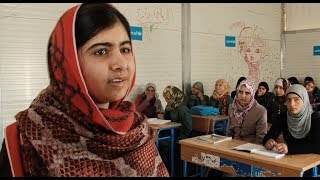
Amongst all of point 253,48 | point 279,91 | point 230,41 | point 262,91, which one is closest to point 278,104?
point 279,91

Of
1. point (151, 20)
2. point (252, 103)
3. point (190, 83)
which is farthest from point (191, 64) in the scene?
point (252, 103)

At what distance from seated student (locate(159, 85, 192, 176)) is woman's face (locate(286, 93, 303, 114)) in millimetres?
1451

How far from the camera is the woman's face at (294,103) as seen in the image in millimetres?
2547

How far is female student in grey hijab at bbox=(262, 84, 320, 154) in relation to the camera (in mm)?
2395

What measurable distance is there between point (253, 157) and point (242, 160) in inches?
4.4

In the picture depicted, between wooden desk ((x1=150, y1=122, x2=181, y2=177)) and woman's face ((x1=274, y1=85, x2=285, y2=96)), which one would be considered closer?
wooden desk ((x1=150, y1=122, x2=181, y2=177))

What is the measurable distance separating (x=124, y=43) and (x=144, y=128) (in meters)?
0.24

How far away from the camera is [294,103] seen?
8.43 feet

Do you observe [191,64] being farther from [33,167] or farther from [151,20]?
[33,167]

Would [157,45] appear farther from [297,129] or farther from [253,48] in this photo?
[297,129]

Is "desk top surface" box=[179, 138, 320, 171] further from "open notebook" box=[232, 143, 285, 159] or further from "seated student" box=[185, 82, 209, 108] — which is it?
"seated student" box=[185, 82, 209, 108]

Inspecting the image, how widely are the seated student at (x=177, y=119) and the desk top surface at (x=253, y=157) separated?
0.97 m

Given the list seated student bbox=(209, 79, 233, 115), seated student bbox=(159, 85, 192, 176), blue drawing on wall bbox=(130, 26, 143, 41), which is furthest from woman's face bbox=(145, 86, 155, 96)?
seated student bbox=(209, 79, 233, 115)

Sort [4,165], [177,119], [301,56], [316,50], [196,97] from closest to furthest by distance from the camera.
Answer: [4,165]
[177,119]
[196,97]
[316,50]
[301,56]
